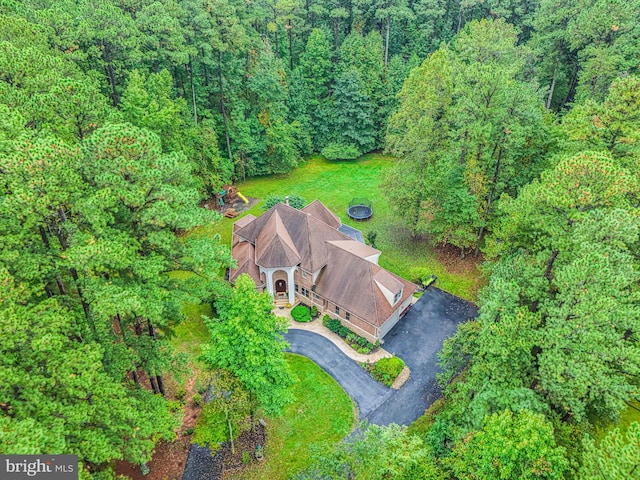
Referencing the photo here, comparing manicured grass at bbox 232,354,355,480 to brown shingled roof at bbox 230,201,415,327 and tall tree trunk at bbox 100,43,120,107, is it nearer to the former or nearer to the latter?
brown shingled roof at bbox 230,201,415,327

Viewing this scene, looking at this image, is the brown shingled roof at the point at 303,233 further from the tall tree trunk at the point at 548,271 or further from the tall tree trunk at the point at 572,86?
the tall tree trunk at the point at 572,86

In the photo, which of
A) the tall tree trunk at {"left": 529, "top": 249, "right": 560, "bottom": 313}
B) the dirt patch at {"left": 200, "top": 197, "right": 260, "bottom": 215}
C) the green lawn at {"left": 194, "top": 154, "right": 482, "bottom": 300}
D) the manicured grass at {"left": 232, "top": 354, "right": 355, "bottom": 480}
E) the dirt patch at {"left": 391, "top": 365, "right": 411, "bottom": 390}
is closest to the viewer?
the tall tree trunk at {"left": 529, "top": 249, "right": 560, "bottom": 313}

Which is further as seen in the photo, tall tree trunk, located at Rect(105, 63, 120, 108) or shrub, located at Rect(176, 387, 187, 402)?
tall tree trunk, located at Rect(105, 63, 120, 108)

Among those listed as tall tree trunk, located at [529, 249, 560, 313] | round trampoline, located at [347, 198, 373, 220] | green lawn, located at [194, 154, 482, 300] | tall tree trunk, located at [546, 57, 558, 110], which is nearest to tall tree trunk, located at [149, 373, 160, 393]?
green lawn, located at [194, 154, 482, 300]

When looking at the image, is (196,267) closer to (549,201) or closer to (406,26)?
(549,201)

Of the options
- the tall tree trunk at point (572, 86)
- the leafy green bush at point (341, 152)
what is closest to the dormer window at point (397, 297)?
the leafy green bush at point (341, 152)
